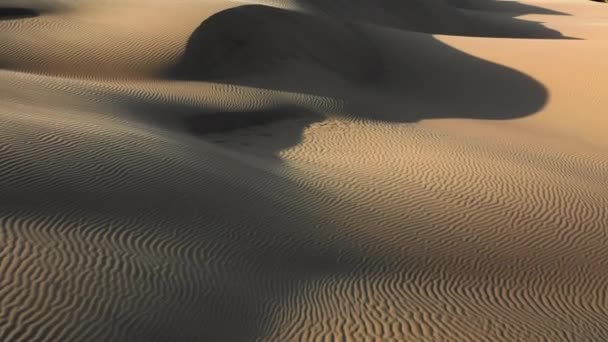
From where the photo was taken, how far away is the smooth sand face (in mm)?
5484

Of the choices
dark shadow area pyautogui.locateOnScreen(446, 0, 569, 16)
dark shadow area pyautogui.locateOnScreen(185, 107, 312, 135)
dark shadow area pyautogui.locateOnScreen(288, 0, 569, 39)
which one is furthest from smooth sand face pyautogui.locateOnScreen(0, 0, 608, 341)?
dark shadow area pyautogui.locateOnScreen(446, 0, 569, 16)

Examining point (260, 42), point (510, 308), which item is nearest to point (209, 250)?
point (510, 308)

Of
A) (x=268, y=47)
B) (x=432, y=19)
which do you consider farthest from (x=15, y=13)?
(x=432, y=19)

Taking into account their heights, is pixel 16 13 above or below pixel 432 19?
above

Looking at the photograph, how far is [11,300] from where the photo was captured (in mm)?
4676

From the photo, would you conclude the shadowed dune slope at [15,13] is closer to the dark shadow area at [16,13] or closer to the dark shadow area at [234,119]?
the dark shadow area at [16,13]

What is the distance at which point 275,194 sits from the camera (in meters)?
7.97

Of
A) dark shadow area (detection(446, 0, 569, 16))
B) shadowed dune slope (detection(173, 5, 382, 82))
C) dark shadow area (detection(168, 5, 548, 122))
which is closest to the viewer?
dark shadow area (detection(168, 5, 548, 122))

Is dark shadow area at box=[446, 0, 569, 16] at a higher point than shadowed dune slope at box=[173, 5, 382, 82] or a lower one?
lower

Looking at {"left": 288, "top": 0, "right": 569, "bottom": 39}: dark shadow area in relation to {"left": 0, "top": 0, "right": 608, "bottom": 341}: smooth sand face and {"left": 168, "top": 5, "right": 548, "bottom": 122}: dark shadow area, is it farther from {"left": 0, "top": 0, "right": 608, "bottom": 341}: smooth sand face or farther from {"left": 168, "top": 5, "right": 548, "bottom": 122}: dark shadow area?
{"left": 0, "top": 0, "right": 608, "bottom": 341}: smooth sand face

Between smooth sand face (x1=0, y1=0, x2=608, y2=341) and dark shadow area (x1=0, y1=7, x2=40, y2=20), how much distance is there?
8 centimetres

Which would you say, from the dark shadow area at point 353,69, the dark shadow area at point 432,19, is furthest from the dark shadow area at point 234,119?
the dark shadow area at point 432,19

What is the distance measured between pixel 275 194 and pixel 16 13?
1105 cm

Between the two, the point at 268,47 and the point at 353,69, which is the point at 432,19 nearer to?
the point at 353,69
